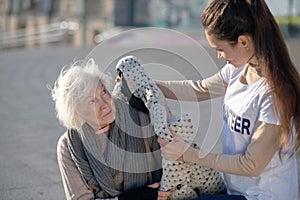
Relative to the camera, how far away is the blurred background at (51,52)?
217 inches

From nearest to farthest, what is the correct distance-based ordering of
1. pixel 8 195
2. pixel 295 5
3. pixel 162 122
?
pixel 162 122 < pixel 8 195 < pixel 295 5

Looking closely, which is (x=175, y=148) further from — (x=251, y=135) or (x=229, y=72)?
(x=229, y=72)

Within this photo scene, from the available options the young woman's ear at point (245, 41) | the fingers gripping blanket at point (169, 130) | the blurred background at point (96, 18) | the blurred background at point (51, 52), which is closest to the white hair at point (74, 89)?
the fingers gripping blanket at point (169, 130)

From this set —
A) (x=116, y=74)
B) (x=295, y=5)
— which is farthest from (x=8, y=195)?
(x=295, y=5)

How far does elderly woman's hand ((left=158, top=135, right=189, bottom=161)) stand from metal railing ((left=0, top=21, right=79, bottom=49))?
21.7 metres

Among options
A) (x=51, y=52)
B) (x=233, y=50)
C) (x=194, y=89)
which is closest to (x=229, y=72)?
(x=194, y=89)

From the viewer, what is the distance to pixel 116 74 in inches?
132

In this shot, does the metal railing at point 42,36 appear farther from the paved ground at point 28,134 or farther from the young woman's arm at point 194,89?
the young woman's arm at point 194,89

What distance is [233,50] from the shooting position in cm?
284

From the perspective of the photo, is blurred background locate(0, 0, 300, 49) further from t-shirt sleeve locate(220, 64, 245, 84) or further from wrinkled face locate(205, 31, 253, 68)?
wrinkled face locate(205, 31, 253, 68)

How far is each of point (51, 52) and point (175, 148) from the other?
654 inches

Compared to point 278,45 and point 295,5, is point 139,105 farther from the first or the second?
point 295,5

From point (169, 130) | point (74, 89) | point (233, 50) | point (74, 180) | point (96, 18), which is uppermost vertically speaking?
point (233, 50)

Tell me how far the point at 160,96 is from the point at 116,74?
29cm
